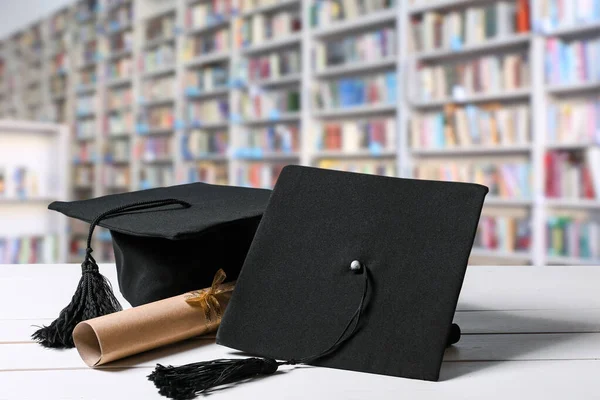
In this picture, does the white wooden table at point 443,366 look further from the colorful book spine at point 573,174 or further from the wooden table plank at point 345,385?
the colorful book spine at point 573,174

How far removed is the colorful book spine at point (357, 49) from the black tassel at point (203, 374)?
405cm

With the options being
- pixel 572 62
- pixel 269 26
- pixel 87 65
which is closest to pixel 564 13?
pixel 572 62

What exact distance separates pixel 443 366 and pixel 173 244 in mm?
412

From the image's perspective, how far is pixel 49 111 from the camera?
8914mm

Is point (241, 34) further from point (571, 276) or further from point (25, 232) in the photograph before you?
point (571, 276)

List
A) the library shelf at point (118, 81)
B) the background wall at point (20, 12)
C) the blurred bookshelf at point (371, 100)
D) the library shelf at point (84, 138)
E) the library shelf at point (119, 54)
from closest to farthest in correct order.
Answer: the blurred bookshelf at point (371, 100) → the library shelf at point (119, 54) → the library shelf at point (118, 81) → the library shelf at point (84, 138) → the background wall at point (20, 12)

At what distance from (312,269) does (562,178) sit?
325 cm

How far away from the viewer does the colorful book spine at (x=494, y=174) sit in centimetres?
379

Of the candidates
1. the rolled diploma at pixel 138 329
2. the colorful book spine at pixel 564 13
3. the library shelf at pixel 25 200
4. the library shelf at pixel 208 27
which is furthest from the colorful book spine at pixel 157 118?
the rolled diploma at pixel 138 329

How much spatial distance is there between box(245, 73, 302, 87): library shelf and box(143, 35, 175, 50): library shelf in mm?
1444

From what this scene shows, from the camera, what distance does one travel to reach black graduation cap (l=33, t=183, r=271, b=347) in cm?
78

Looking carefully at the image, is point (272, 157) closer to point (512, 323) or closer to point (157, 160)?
point (157, 160)

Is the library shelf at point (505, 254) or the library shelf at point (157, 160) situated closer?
the library shelf at point (505, 254)

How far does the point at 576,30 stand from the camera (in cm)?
354
